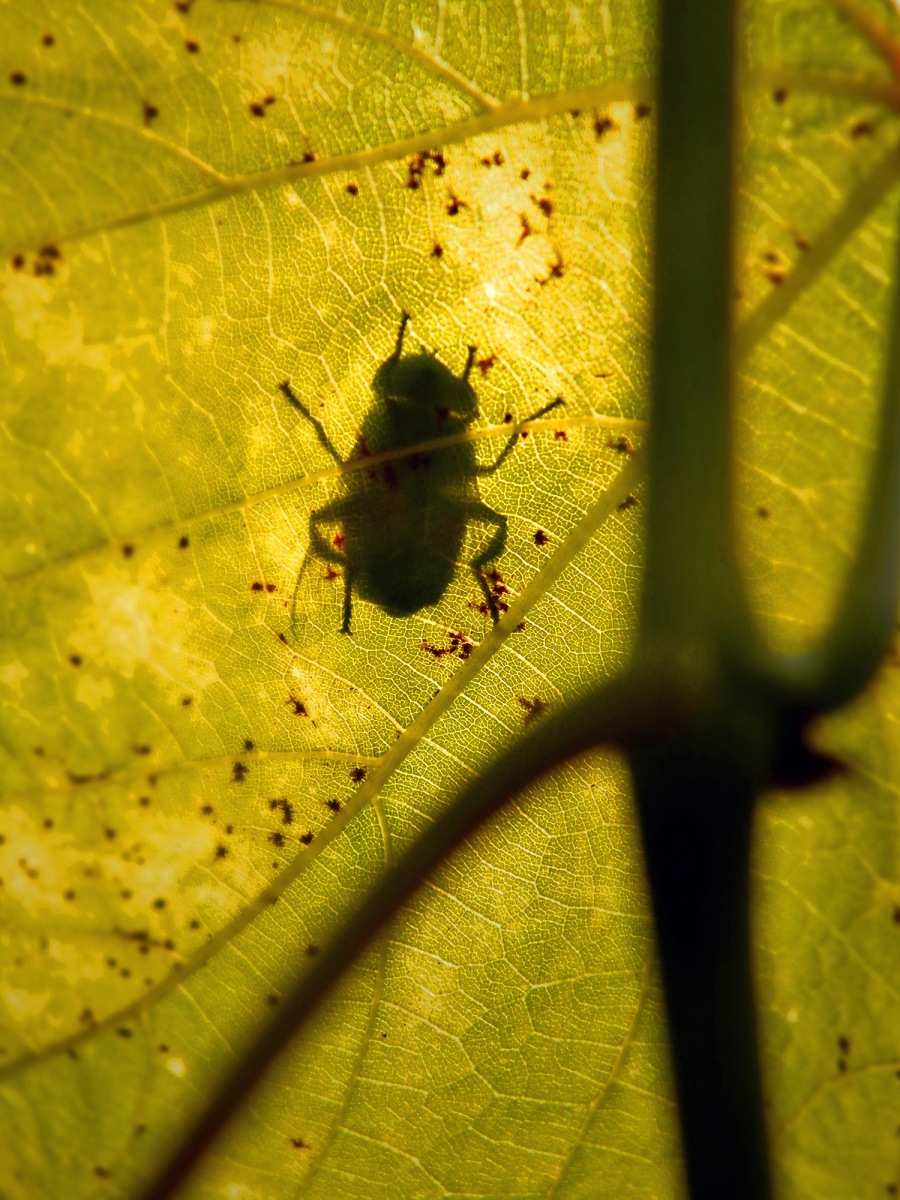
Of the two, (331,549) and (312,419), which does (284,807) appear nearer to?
(331,549)

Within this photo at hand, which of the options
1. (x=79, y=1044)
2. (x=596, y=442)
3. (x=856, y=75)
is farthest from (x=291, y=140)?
(x=79, y=1044)

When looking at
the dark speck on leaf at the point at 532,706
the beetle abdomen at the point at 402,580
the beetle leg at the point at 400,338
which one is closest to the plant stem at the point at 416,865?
the dark speck on leaf at the point at 532,706

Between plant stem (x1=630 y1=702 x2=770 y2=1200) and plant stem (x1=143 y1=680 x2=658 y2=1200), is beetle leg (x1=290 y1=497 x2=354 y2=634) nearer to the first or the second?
plant stem (x1=143 y1=680 x2=658 y2=1200)

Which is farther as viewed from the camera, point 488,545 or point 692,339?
point 488,545

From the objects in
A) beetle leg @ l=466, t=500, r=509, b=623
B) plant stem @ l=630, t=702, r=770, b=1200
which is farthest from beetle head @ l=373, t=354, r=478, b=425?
plant stem @ l=630, t=702, r=770, b=1200

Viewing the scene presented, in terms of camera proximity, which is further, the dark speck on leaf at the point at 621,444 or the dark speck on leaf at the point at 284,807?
the dark speck on leaf at the point at 284,807

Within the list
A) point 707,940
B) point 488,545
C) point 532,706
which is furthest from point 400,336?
point 707,940

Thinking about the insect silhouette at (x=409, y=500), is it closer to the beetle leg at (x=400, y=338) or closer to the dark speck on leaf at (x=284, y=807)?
the beetle leg at (x=400, y=338)
